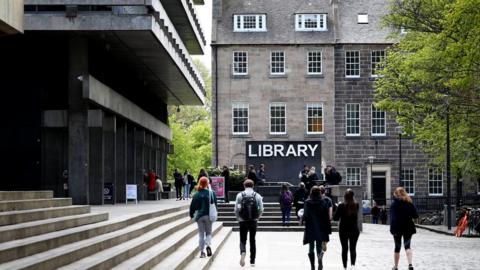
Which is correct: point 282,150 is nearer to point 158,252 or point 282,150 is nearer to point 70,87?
point 70,87

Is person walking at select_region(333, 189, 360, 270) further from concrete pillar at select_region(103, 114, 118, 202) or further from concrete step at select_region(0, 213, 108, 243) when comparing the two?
concrete pillar at select_region(103, 114, 118, 202)

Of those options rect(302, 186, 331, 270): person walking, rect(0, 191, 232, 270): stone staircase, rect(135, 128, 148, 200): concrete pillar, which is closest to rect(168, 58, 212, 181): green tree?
rect(135, 128, 148, 200): concrete pillar

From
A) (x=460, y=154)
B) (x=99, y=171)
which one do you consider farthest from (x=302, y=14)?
(x=99, y=171)

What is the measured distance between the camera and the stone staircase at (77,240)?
1288cm

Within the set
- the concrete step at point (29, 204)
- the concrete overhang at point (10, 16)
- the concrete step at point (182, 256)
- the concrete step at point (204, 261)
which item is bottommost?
the concrete step at point (204, 261)

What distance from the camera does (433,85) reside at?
42.5 metres

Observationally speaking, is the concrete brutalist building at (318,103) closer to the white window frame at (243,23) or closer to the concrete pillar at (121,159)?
the white window frame at (243,23)

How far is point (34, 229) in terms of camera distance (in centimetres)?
1461

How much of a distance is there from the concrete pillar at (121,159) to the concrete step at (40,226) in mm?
23893

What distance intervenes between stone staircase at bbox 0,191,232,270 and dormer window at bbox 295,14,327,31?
4509 centimetres

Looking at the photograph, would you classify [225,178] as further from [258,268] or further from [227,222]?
[258,268]

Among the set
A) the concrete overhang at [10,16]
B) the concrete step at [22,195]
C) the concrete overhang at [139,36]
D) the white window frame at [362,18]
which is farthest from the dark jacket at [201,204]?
the white window frame at [362,18]

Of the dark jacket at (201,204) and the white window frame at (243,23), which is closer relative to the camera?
the dark jacket at (201,204)

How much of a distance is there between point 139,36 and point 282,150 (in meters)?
13.1
